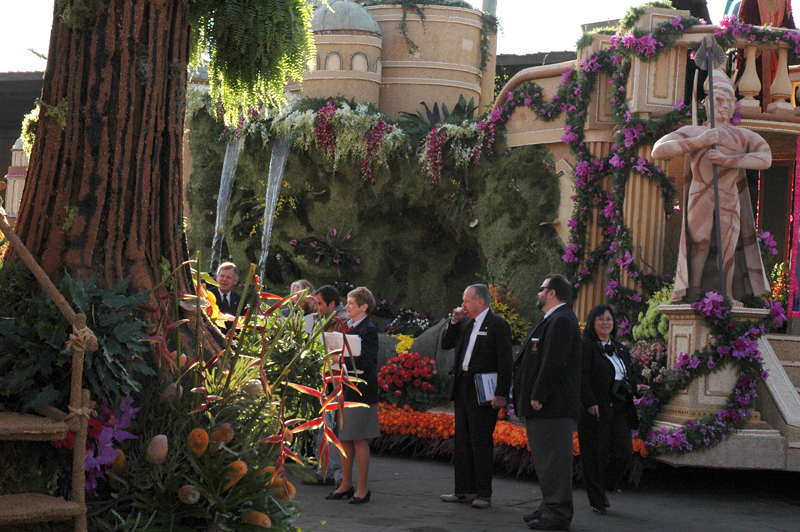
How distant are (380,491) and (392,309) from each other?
7419mm

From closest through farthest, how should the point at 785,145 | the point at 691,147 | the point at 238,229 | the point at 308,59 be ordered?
1. the point at 308,59
2. the point at 691,147
3. the point at 785,145
4. the point at 238,229

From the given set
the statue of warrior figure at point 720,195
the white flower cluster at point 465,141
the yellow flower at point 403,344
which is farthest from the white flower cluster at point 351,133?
the statue of warrior figure at point 720,195

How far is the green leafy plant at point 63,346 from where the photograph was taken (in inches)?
108

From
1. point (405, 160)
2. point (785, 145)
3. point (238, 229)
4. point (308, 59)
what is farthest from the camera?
point (238, 229)

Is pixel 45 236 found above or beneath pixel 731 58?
beneath

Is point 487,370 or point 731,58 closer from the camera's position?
point 487,370

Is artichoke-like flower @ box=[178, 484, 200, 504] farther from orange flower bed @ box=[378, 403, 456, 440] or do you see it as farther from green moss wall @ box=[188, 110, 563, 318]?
green moss wall @ box=[188, 110, 563, 318]

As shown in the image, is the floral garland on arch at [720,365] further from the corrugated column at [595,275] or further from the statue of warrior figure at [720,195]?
the corrugated column at [595,275]

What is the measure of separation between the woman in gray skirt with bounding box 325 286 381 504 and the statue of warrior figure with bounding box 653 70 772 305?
151 inches

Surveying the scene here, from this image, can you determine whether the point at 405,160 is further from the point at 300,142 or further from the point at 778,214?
the point at 778,214

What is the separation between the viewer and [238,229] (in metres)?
15.1

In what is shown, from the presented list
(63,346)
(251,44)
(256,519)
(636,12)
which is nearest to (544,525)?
(256,519)

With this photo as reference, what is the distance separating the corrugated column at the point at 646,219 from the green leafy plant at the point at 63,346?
322 inches

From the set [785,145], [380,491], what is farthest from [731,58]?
[380,491]
